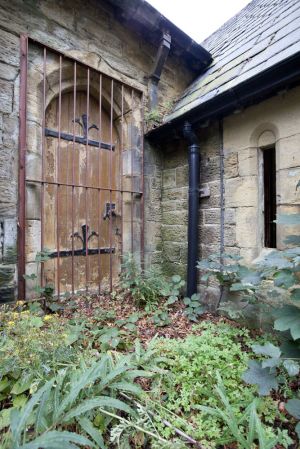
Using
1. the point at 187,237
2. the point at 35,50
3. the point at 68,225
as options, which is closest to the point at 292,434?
the point at 187,237

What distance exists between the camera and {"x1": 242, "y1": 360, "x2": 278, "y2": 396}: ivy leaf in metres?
1.40

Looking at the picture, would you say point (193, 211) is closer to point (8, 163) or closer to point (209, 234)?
point (209, 234)

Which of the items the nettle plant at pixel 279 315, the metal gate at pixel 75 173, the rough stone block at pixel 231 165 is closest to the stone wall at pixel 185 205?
the rough stone block at pixel 231 165

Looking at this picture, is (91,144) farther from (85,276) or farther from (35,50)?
(85,276)

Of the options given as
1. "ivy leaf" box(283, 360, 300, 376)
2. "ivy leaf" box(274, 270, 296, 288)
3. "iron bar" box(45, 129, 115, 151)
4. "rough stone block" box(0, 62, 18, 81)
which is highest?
"rough stone block" box(0, 62, 18, 81)

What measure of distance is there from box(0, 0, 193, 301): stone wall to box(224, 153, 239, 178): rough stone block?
1079 millimetres

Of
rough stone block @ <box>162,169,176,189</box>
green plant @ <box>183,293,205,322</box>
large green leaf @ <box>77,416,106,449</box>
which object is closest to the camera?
large green leaf @ <box>77,416,106,449</box>

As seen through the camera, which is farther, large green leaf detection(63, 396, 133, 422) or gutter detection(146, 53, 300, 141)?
gutter detection(146, 53, 300, 141)

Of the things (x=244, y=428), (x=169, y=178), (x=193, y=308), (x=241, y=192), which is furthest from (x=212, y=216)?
(x=244, y=428)

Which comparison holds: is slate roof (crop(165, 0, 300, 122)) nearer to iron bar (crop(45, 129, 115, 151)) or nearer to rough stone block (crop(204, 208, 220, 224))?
iron bar (crop(45, 129, 115, 151))

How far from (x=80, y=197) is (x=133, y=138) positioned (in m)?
1.05

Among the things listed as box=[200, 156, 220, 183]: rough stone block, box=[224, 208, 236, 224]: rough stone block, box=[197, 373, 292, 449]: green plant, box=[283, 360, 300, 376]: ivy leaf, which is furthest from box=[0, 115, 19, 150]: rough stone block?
box=[283, 360, 300, 376]: ivy leaf

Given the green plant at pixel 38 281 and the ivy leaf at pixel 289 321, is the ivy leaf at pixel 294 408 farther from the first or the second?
the green plant at pixel 38 281

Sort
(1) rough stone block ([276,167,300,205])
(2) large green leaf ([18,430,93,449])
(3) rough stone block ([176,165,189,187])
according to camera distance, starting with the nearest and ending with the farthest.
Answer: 1. (2) large green leaf ([18,430,93,449])
2. (1) rough stone block ([276,167,300,205])
3. (3) rough stone block ([176,165,189,187])
